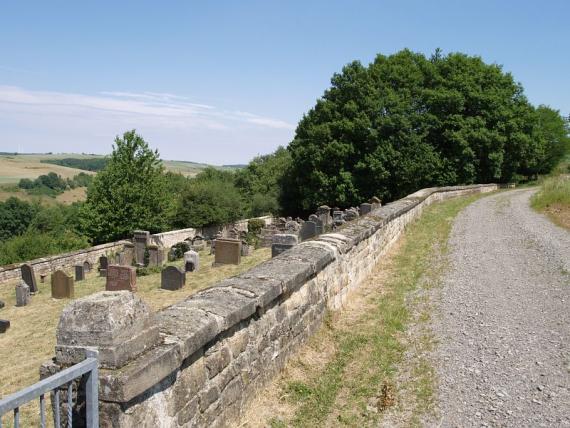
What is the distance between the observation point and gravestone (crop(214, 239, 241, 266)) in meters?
16.4

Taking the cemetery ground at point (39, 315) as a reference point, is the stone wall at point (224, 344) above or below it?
above

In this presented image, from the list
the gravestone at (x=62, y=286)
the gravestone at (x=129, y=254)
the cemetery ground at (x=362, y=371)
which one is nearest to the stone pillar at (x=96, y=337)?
the cemetery ground at (x=362, y=371)

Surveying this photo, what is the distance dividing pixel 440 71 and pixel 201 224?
21.1 meters

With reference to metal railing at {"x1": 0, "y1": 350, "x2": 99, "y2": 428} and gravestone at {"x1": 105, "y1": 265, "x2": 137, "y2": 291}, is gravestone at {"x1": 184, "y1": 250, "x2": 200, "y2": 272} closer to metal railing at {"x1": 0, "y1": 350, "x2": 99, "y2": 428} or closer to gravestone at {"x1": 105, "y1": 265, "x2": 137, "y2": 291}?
gravestone at {"x1": 105, "y1": 265, "x2": 137, "y2": 291}

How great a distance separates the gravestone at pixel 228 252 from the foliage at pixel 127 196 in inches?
611

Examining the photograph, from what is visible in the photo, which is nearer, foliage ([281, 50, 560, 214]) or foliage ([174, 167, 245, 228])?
foliage ([281, 50, 560, 214])

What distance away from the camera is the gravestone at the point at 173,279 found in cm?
1370

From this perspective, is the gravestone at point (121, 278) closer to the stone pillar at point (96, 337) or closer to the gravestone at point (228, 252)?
the gravestone at point (228, 252)

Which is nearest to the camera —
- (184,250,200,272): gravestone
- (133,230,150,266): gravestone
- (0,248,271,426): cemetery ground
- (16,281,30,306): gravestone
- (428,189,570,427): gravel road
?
(428,189,570,427): gravel road

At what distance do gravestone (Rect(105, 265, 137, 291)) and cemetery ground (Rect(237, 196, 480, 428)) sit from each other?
8.09 metres

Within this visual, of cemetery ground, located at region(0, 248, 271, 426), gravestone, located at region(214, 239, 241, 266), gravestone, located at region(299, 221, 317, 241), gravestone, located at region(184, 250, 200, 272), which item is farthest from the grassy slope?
gravestone, located at region(184, 250, 200, 272)

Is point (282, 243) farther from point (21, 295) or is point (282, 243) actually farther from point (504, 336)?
point (21, 295)

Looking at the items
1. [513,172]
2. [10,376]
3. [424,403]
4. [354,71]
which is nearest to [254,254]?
[10,376]

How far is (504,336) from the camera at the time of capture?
5.66 metres
